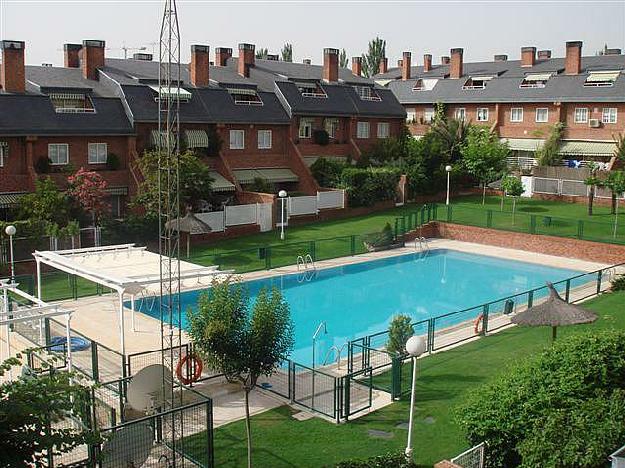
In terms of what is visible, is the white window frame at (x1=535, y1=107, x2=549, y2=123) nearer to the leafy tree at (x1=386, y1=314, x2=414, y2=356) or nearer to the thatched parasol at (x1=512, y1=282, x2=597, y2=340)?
the leafy tree at (x1=386, y1=314, x2=414, y2=356)

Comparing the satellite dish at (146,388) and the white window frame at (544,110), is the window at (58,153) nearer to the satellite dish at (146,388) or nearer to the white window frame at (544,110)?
the satellite dish at (146,388)

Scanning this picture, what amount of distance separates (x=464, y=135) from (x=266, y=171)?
15.5 metres

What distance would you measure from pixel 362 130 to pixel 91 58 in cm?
1931

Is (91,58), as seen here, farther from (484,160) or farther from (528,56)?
(528,56)

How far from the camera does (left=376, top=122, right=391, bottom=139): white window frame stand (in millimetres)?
52062

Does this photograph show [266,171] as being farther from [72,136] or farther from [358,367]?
[358,367]

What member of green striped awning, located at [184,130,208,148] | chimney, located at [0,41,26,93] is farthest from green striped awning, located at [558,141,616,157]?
chimney, located at [0,41,26,93]

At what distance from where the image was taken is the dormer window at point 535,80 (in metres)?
55.5

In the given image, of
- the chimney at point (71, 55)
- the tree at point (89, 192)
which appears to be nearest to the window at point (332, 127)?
the chimney at point (71, 55)

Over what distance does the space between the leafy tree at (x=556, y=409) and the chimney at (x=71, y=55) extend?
37.3 metres

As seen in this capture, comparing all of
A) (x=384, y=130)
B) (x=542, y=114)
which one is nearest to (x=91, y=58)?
Result: (x=384, y=130)

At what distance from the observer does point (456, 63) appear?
205ft

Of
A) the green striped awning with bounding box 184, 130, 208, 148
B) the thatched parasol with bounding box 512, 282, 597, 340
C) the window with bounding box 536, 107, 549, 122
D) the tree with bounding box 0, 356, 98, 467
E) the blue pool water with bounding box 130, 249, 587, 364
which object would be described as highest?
the window with bounding box 536, 107, 549, 122

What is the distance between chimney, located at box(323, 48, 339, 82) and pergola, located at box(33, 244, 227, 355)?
31106mm
